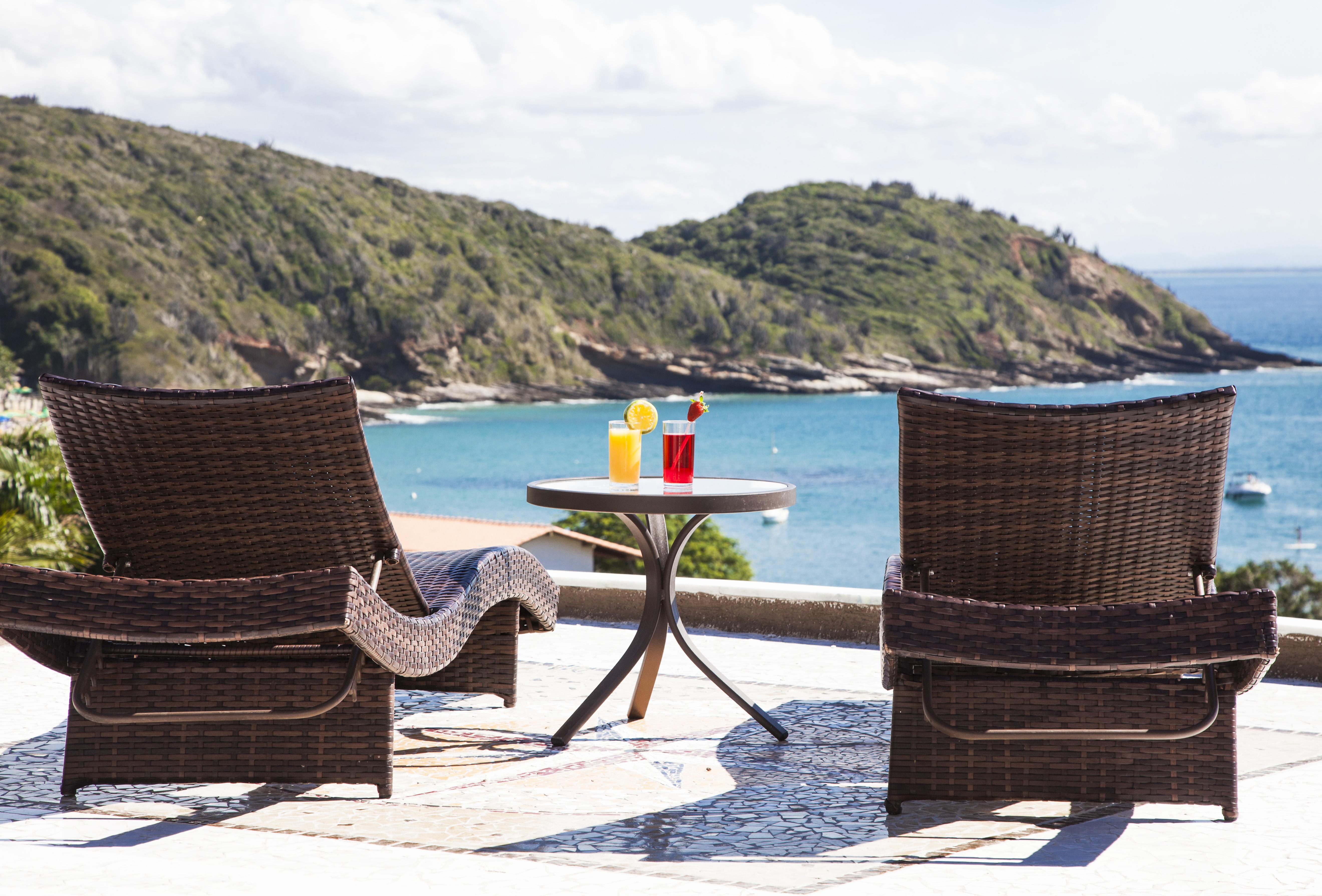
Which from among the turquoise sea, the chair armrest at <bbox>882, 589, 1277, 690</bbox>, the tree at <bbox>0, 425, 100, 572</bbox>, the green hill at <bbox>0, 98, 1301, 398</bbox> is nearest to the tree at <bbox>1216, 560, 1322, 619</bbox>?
the tree at <bbox>0, 425, 100, 572</bbox>

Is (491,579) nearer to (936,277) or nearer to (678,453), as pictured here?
(678,453)

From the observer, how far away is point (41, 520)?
21.0 feet

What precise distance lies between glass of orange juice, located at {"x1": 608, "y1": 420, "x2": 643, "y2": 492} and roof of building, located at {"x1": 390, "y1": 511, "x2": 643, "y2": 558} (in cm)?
1381

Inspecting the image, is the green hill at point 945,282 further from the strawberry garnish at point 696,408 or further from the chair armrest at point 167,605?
the chair armrest at point 167,605

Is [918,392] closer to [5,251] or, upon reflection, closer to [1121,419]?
[1121,419]

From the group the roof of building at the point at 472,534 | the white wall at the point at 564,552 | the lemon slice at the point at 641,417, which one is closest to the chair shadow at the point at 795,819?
the lemon slice at the point at 641,417

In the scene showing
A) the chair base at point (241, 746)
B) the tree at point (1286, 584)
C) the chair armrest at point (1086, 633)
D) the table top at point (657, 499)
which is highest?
the table top at point (657, 499)

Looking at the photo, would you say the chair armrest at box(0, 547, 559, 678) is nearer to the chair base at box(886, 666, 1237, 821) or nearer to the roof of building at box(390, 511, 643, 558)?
the chair base at box(886, 666, 1237, 821)

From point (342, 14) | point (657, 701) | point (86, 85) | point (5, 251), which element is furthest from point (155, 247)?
point (657, 701)

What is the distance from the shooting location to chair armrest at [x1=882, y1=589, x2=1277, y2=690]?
98.2 inches

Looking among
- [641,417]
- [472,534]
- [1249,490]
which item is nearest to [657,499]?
[641,417]

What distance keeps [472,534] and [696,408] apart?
16494mm

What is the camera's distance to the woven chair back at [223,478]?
8.93 ft

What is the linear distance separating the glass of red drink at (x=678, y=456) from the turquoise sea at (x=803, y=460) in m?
34.2
